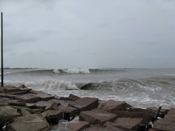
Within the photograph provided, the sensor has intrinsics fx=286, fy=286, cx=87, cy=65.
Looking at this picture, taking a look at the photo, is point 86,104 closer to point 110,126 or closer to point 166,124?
point 110,126

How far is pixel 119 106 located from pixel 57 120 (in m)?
1.78

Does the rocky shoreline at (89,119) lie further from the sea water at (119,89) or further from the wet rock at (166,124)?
the sea water at (119,89)

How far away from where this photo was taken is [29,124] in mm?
5777

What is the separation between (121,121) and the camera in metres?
6.07

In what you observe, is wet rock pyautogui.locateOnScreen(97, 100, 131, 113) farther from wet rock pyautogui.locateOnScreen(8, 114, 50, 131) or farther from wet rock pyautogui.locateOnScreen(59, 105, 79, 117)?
wet rock pyautogui.locateOnScreen(8, 114, 50, 131)

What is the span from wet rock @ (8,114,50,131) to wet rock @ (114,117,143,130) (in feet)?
4.97

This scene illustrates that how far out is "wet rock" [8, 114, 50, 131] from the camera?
564 centimetres

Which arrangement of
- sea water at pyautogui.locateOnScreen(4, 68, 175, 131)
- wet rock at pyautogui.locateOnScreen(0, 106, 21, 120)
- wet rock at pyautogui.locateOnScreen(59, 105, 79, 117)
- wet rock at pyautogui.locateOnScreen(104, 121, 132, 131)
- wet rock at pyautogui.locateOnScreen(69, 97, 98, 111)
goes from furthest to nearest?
sea water at pyautogui.locateOnScreen(4, 68, 175, 131), wet rock at pyautogui.locateOnScreen(69, 97, 98, 111), wet rock at pyautogui.locateOnScreen(59, 105, 79, 117), wet rock at pyautogui.locateOnScreen(0, 106, 21, 120), wet rock at pyautogui.locateOnScreen(104, 121, 132, 131)

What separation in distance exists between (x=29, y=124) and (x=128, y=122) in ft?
6.66

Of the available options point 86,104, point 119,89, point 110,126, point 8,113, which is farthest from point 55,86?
point 110,126

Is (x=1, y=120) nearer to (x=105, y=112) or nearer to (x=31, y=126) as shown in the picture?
(x=31, y=126)

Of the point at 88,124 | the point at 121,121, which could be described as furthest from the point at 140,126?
the point at 88,124

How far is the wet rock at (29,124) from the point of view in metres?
5.64

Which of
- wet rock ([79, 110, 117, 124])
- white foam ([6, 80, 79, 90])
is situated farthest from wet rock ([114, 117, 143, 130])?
white foam ([6, 80, 79, 90])
